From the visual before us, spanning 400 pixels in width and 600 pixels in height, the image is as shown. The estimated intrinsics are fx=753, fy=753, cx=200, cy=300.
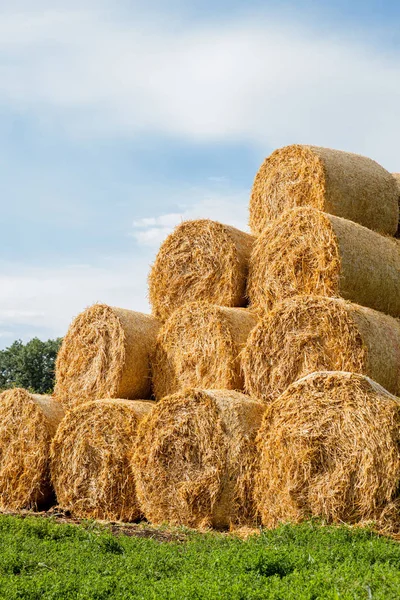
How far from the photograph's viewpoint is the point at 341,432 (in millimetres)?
7523

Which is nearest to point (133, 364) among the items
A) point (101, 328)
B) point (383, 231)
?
point (101, 328)

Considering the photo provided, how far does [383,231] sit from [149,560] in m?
6.22

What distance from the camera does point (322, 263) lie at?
895 centimetres

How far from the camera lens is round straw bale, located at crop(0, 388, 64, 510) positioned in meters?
10.6

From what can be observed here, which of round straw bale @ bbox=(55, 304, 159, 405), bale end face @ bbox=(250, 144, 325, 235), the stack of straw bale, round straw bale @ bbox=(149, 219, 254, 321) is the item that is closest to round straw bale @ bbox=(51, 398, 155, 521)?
the stack of straw bale

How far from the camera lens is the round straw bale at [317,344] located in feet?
26.8

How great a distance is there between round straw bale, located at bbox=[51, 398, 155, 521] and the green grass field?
1.80m

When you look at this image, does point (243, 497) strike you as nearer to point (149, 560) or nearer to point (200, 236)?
point (149, 560)

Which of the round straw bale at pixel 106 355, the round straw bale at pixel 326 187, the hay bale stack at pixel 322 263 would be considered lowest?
the round straw bale at pixel 106 355

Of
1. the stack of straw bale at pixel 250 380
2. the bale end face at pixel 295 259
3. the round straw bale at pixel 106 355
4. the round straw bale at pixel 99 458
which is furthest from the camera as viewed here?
the round straw bale at pixel 106 355

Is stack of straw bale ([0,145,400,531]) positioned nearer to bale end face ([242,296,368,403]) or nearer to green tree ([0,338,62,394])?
bale end face ([242,296,368,403])

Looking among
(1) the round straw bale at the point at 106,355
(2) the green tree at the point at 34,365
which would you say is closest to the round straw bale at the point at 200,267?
(1) the round straw bale at the point at 106,355

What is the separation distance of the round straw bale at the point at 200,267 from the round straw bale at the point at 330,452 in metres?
2.43

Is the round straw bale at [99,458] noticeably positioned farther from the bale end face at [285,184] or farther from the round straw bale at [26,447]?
the bale end face at [285,184]
